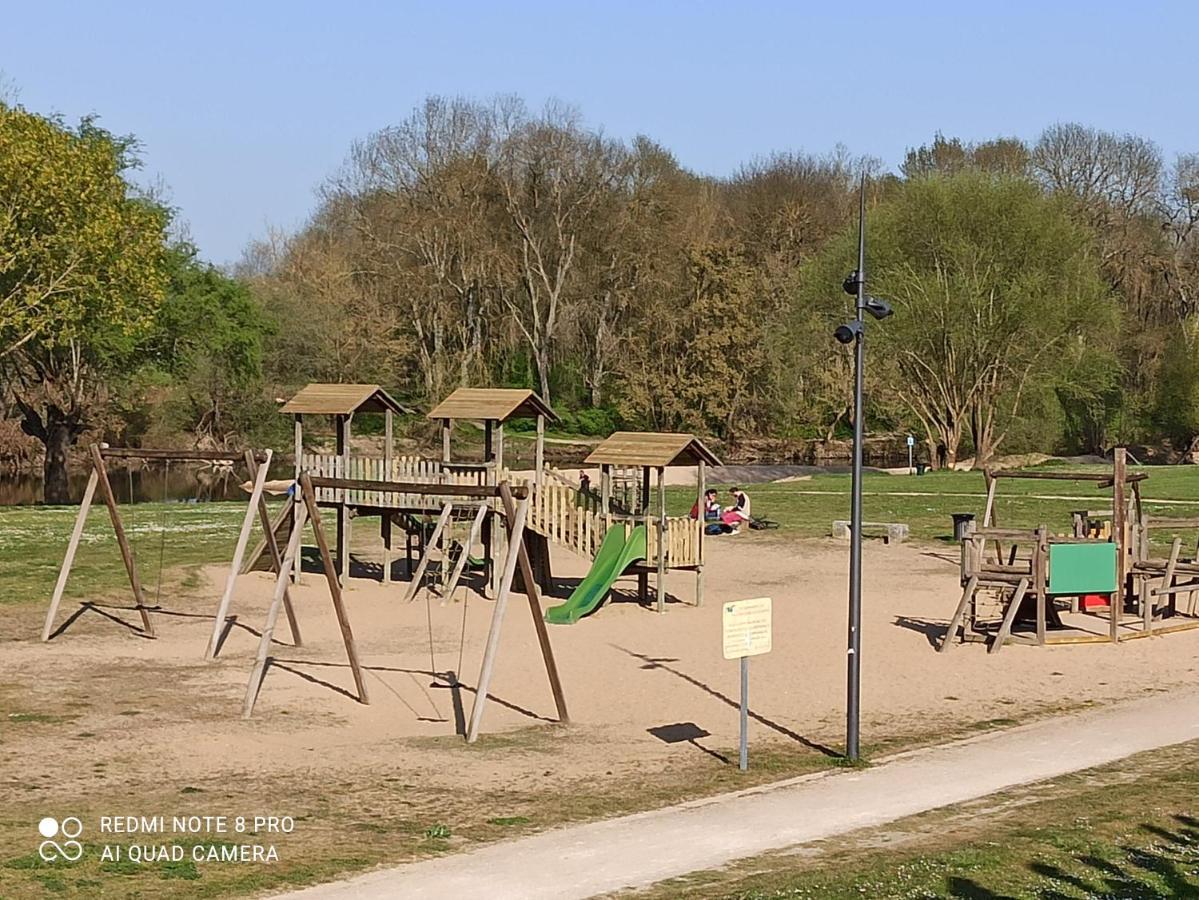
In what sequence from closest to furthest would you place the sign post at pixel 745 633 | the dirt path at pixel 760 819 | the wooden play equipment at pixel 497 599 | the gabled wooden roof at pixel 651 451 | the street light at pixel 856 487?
the dirt path at pixel 760 819 → the street light at pixel 856 487 → the sign post at pixel 745 633 → the wooden play equipment at pixel 497 599 → the gabled wooden roof at pixel 651 451

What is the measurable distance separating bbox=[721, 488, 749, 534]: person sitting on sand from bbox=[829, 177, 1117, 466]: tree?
73.0 feet

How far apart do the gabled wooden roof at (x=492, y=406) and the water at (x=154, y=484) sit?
2355 cm

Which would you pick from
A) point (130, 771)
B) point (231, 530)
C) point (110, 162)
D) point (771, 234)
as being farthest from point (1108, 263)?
point (130, 771)

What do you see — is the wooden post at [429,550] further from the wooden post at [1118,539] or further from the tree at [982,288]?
the tree at [982,288]

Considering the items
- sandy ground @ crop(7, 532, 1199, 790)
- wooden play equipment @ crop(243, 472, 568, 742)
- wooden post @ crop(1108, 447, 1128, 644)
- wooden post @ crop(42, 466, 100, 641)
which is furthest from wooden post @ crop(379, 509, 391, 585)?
wooden post @ crop(1108, 447, 1128, 644)

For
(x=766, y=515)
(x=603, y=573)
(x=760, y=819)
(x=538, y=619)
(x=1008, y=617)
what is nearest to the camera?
(x=760, y=819)

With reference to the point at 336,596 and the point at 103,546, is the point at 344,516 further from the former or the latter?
the point at 336,596

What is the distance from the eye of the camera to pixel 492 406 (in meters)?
26.2

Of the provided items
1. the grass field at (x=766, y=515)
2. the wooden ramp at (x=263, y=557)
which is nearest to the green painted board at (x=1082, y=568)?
the grass field at (x=766, y=515)

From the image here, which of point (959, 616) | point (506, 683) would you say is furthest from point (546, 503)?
point (506, 683)

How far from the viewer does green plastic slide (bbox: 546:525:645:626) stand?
2300 centimetres

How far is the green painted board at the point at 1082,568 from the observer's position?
20.9m

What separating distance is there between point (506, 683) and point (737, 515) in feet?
59.5

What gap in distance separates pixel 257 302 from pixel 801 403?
24.2 metres
